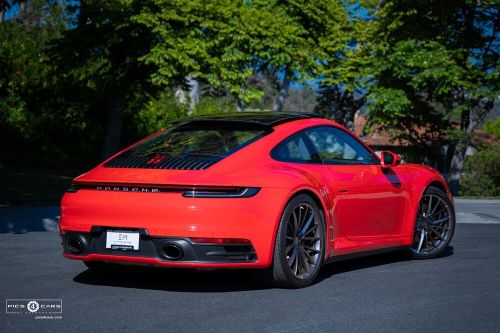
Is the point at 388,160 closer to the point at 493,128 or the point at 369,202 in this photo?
the point at 369,202

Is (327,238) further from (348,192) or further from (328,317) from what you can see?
(328,317)

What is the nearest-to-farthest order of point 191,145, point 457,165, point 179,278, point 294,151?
point 191,145
point 294,151
point 179,278
point 457,165

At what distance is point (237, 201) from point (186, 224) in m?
0.41

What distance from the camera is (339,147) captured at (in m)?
8.11

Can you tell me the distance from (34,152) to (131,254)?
24903 mm

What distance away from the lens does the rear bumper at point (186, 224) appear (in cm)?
590

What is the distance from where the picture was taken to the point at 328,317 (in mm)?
5484

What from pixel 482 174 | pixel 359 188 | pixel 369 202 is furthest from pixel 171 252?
pixel 482 174

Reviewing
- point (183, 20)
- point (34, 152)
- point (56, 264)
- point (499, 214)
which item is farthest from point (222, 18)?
point (56, 264)

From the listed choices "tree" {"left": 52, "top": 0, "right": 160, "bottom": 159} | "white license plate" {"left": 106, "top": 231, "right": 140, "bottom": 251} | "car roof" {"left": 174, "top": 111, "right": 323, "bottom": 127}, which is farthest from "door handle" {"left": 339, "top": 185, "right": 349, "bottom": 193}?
"tree" {"left": 52, "top": 0, "right": 160, "bottom": 159}

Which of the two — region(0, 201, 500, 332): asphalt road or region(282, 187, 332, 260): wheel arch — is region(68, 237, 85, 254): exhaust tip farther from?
region(282, 187, 332, 260): wheel arch

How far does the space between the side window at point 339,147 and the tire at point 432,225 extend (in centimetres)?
93

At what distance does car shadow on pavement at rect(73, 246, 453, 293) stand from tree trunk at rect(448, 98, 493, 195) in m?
25.9

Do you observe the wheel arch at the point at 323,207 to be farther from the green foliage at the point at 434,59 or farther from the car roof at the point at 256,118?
the green foliage at the point at 434,59
